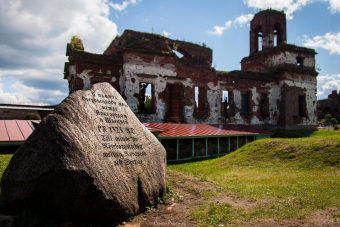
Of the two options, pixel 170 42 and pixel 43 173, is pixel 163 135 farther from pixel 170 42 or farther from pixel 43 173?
pixel 170 42

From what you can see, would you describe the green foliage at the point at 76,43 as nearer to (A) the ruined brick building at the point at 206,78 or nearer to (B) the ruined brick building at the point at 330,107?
(A) the ruined brick building at the point at 206,78

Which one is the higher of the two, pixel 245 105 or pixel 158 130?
pixel 245 105

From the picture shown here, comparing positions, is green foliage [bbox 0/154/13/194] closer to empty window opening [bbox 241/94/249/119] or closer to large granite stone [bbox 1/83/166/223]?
large granite stone [bbox 1/83/166/223]

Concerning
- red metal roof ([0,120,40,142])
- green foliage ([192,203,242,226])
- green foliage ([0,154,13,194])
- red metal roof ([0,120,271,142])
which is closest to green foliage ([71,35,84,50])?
red metal roof ([0,120,271,142])

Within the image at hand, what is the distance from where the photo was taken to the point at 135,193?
4090mm

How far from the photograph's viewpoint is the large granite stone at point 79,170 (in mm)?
3352

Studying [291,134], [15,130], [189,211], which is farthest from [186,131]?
[291,134]

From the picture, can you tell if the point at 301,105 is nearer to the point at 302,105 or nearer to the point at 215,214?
the point at 302,105

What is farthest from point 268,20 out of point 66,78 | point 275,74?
point 66,78

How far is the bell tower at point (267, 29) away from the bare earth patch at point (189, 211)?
20.3 meters

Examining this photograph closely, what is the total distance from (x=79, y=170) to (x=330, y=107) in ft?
132

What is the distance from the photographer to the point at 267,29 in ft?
76.1

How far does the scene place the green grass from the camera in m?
4.20

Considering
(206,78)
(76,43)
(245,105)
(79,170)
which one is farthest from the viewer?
(245,105)
